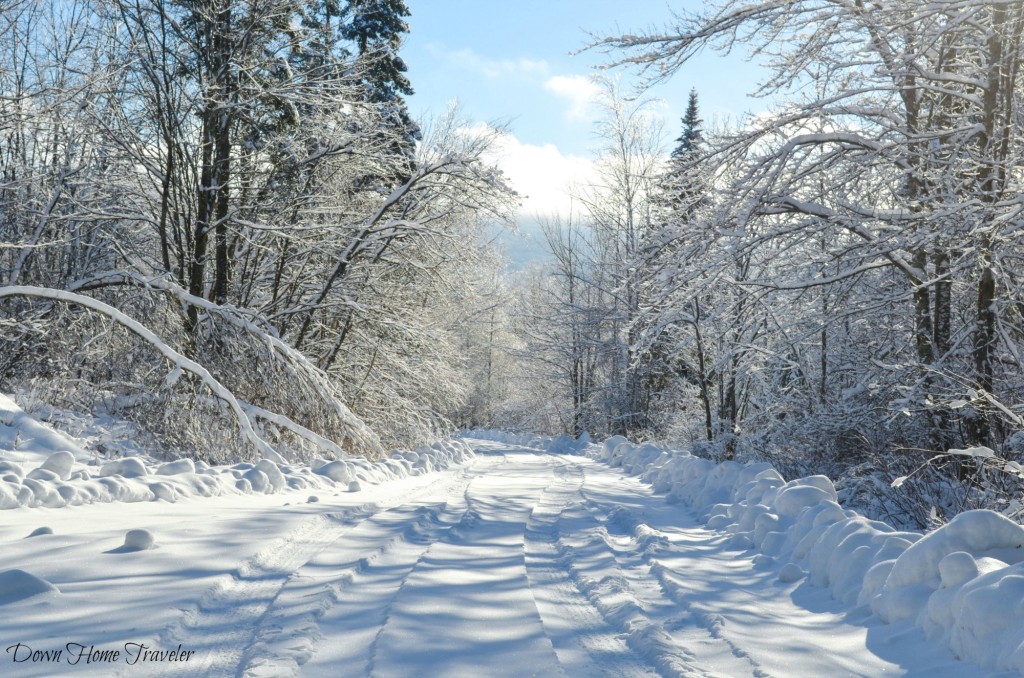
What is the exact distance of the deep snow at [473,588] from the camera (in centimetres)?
266

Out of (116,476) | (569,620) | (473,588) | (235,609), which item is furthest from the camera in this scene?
(116,476)

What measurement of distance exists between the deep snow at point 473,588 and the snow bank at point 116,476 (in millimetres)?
32

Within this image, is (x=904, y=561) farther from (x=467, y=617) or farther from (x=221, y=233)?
(x=221, y=233)

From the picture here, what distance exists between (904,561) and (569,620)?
160 cm

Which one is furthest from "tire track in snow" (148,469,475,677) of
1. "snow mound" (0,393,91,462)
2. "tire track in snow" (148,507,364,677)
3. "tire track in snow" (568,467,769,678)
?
"snow mound" (0,393,91,462)

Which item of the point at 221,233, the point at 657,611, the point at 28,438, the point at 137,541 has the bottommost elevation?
the point at 657,611

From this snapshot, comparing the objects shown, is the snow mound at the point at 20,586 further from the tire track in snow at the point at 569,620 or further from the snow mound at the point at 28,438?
the snow mound at the point at 28,438

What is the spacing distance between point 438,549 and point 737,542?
2166 millimetres

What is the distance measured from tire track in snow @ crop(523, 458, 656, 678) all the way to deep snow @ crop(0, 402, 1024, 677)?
0.01 metres

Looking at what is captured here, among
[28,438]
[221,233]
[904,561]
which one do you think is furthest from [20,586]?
[221,233]

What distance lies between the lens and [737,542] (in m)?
5.15

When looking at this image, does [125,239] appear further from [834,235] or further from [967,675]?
[967,675]

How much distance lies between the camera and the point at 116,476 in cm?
561

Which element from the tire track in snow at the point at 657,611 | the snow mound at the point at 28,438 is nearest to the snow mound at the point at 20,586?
the tire track in snow at the point at 657,611
